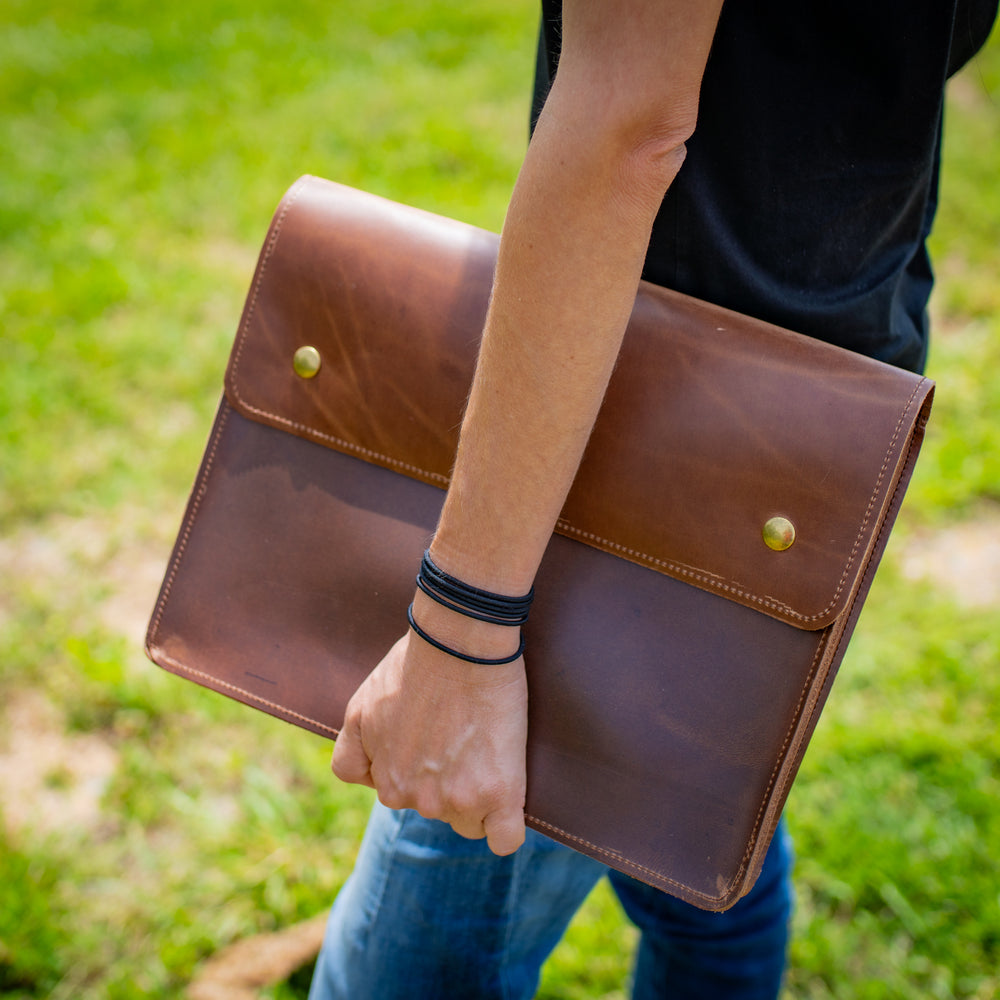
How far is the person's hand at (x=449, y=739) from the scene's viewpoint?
34.2 inches

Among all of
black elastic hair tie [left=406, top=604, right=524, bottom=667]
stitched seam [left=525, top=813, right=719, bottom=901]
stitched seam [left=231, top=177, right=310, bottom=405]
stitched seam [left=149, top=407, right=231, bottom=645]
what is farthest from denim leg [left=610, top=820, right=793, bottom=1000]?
stitched seam [left=231, top=177, right=310, bottom=405]

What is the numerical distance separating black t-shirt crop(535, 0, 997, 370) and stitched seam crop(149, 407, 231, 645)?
577 millimetres

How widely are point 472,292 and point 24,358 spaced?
2400 mm

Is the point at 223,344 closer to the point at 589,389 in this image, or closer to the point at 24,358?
the point at 24,358

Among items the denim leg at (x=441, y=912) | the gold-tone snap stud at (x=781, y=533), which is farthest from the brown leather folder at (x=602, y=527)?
the denim leg at (x=441, y=912)

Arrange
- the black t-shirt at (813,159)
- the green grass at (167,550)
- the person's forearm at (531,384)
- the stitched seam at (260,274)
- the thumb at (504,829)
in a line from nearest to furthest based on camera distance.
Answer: the person's forearm at (531,384) < the black t-shirt at (813,159) < the thumb at (504,829) < the stitched seam at (260,274) < the green grass at (167,550)

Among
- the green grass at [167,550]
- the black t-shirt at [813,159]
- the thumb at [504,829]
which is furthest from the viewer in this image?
the green grass at [167,550]

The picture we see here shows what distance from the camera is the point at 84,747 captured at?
1966 mm

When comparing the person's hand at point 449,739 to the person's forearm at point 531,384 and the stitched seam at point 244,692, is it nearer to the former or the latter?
the person's forearm at point 531,384

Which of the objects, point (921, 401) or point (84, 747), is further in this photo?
point (84, 747)

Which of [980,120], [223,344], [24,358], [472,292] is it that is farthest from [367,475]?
[980,120]

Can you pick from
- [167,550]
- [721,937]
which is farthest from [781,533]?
[167,550]

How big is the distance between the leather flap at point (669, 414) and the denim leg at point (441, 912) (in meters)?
0.40

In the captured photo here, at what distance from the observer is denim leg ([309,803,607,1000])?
3.41 ft
